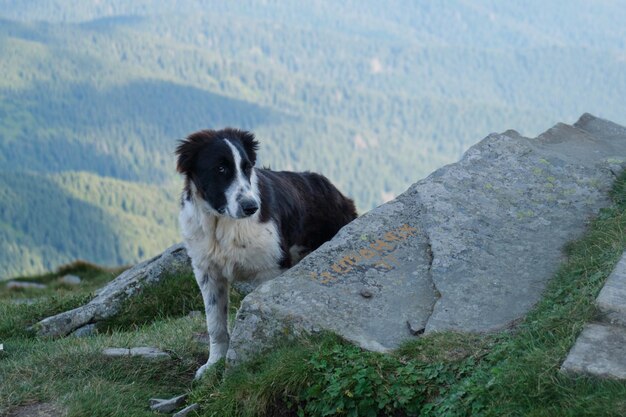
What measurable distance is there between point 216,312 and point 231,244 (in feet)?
3.04

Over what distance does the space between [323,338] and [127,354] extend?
9.94 feet

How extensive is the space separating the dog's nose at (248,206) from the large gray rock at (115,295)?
16.7ft

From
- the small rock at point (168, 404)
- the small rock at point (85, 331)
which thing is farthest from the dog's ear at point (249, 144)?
the small rock at point (85, 331)

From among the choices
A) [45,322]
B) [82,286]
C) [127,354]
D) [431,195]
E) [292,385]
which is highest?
[431,195]

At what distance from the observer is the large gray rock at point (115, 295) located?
44.1ft

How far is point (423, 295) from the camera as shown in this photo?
9102 millimetres

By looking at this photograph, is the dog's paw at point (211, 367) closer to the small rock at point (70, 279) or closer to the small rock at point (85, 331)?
A: the small rock at point (85, 331)

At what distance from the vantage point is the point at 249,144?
10.3 meters

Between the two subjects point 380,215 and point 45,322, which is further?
point 45,322

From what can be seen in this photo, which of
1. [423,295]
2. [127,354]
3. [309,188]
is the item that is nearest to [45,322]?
[127,354]

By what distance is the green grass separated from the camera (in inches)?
266

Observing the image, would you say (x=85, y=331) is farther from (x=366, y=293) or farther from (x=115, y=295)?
(x=366, y=293)

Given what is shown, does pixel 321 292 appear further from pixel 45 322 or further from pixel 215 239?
pixel 45 322

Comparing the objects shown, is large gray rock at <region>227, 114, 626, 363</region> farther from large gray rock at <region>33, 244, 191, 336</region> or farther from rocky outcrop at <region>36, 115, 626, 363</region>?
large gray rock at <region>33, 244, 191, 336</region>
